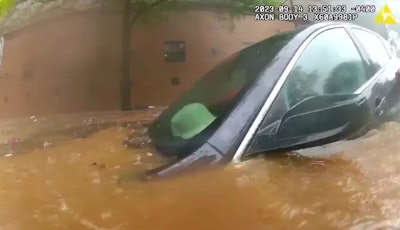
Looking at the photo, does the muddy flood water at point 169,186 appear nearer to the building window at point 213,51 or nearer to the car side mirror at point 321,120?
the car side mirror at point 321,120

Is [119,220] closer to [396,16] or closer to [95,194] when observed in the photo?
[95,194]

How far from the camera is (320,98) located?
0.95 metres

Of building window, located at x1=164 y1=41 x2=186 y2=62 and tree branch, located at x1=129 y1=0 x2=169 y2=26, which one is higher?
tree branch, located at x1=129 y1=0 x2=169 y2=26

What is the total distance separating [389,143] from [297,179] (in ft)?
0.65

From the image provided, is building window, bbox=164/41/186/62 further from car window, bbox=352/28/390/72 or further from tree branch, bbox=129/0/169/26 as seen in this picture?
car window, bbox=352/28/390/72

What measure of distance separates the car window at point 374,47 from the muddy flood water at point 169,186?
0.13 metres

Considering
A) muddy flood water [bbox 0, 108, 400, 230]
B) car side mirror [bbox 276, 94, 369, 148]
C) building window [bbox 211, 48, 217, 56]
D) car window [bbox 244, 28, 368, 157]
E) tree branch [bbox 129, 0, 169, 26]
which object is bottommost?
muddy flood water [bbox 0, 108, 400, 230]

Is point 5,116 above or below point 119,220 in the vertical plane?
above

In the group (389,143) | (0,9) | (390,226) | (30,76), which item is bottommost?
(390,226)

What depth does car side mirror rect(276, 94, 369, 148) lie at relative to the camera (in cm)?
93

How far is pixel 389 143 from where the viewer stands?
98 cm

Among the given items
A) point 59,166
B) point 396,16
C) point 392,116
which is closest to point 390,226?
point 392,116

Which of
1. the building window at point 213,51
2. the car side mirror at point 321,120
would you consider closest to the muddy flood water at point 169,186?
the car side mirror at point 321,120

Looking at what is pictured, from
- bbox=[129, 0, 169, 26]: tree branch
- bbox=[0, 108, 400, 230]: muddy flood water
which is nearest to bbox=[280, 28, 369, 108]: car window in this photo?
bbox=[0, 108, 400, 230]: muddy flood water
